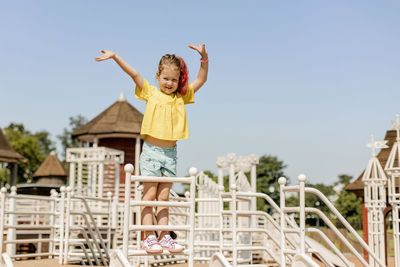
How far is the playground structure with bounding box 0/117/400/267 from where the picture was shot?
451cm

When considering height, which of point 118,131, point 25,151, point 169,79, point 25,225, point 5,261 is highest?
point 25,151

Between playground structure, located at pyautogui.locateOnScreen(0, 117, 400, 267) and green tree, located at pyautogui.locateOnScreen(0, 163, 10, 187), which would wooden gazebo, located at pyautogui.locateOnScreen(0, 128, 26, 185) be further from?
green tree, located at pyautogui.locateOnScreen(0, 163, 10, 187)

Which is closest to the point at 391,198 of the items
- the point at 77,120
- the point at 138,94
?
the point at 138,94

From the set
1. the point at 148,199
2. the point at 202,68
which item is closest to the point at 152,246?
the point at 148,199

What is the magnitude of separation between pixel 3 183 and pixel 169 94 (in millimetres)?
51148

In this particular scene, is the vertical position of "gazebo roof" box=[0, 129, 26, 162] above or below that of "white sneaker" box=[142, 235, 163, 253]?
above

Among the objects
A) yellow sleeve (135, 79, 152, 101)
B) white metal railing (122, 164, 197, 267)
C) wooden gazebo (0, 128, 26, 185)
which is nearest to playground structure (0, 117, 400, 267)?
white metal railing (122, 164, 197, 267)

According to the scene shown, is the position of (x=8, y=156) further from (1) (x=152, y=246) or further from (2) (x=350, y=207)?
(2) (x=350, y=207)

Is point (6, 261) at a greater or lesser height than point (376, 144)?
lesser

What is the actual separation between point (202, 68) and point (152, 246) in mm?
2033

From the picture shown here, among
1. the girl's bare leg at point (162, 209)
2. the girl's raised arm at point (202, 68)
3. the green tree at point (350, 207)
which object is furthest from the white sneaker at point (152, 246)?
the green tree at point (350, 207)

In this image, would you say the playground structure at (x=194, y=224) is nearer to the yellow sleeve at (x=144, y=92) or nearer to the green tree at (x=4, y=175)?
the yellow sleeve at (x=144, y=92)

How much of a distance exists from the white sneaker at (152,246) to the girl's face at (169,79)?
1523 millimetres

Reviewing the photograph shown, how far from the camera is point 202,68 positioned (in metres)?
5.30
